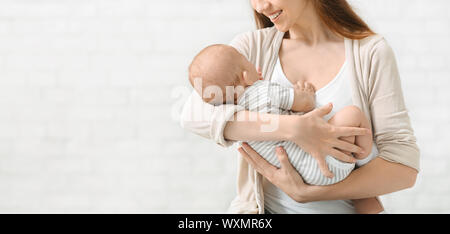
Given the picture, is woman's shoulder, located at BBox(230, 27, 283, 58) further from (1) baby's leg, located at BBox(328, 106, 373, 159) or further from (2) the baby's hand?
(1) baby's leg, located at BBox(328, 106, 373, 159)

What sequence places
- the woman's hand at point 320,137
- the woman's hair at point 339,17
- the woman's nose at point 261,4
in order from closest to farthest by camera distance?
the woman's hand at point 320,137, the woman's nose at point 261,4, the woman's hair at point 339,17

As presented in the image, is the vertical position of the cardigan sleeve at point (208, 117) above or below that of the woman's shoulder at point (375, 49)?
below

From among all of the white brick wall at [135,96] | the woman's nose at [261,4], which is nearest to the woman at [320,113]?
the woman's nose at [261,4]

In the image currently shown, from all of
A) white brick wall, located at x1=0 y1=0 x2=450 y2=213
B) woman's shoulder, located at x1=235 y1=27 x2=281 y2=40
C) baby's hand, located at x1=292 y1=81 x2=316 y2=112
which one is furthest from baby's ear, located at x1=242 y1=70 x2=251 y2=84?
white brick wall, located at x1=0 y1=0 x2=450 y2=213

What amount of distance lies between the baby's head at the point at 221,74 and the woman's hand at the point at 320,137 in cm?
18

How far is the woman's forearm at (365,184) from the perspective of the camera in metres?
1.25

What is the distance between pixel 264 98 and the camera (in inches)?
47.5

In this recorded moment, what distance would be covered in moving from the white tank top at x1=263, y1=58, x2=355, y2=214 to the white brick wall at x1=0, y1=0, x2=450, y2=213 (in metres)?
0.87

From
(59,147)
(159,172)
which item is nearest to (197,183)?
(159,172)

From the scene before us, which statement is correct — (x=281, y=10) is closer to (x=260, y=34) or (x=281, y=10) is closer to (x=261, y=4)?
(x=261, y=4)

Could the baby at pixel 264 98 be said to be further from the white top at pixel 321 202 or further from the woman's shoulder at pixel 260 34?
the woman's shoulder at pixel 260 34

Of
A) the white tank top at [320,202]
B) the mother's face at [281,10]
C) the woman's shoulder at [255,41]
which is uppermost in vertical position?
the mother's face at [281,10]
